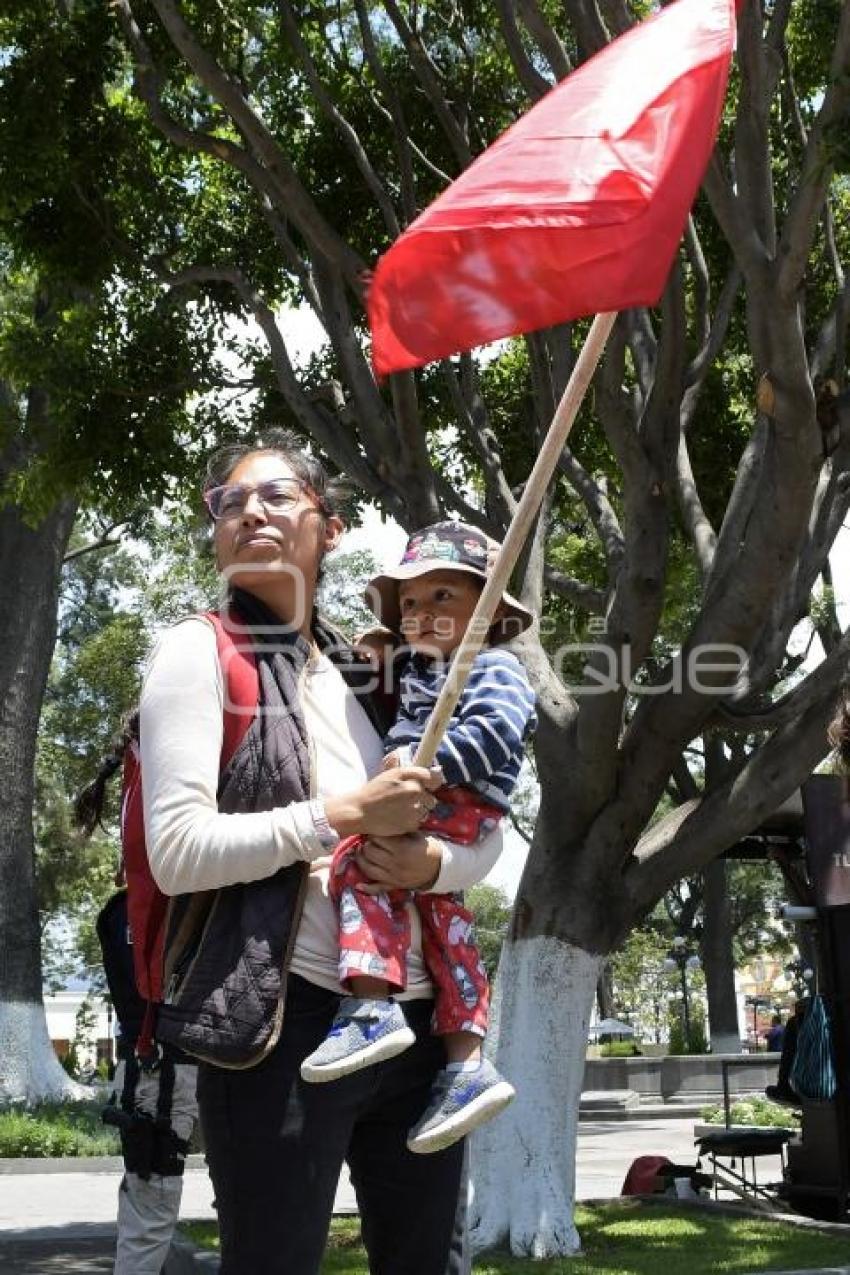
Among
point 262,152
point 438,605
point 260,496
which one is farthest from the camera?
point 262,152

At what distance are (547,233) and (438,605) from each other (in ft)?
2.57

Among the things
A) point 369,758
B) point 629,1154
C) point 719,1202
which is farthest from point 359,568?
point 369,758

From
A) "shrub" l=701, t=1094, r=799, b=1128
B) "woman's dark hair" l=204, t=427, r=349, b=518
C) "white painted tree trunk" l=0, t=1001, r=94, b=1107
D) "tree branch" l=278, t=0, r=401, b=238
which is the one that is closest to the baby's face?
"woman's dark hair" l=204, t=427, r=349, b=518

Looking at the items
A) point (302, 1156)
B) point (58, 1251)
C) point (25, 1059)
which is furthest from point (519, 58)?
point (25, 1059)

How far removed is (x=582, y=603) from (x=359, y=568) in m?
17.0

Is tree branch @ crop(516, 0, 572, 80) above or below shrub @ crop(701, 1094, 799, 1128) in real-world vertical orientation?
above

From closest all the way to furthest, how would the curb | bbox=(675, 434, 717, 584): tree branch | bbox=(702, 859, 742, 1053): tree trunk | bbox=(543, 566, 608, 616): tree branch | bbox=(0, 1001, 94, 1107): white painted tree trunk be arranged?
bbox=(675, 434, 717, 584): tree branch
bbox=(543, 566, 608, 616): tree branch
the curb
bbox=(0, 1001, 94, 1107): white painted tree trunk
bbox=(702, 859, 742, 1053): tree trunk

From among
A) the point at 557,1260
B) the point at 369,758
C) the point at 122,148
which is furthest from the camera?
the point at 122,148

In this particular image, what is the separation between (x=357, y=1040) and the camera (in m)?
2.71

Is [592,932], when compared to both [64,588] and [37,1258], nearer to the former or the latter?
[37,1258]

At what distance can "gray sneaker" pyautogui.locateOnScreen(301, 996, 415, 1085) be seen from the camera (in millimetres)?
2670

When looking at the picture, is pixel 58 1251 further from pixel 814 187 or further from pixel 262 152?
pixel 814 187

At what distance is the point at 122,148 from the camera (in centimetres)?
1172

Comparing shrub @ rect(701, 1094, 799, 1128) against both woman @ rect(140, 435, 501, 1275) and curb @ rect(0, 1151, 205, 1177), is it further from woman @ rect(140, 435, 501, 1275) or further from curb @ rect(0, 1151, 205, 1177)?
woman @ rect(140, 435, 501, 1275)
